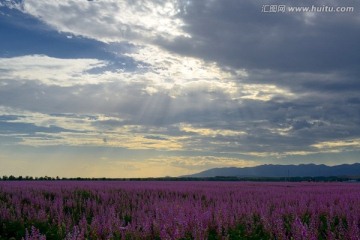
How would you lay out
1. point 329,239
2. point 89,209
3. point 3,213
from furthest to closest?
1. point 89,209
2. point 3,213
3. point 329,239

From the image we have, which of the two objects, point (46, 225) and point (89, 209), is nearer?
point (46, 225)

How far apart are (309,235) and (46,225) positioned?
631 cm

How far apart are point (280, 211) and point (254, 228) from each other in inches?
108

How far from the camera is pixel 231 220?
8.30m

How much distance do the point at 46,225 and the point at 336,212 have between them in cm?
716

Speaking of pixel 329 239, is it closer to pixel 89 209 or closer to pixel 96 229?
pixel 96 229

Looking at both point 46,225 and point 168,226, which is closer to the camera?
point 168,226

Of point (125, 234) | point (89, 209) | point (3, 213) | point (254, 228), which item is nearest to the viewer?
point (125, 234)

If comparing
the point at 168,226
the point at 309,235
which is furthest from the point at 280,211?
the point at 309,235

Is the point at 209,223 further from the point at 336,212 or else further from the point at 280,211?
the point at 336,212

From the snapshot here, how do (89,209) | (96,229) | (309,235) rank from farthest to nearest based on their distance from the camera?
(89,209) → (96,229) → (309,235)

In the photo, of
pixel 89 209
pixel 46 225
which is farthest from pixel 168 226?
pixel 89 209

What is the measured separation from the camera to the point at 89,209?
12.6 metres

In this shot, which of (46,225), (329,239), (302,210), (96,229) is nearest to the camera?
(329,239)
